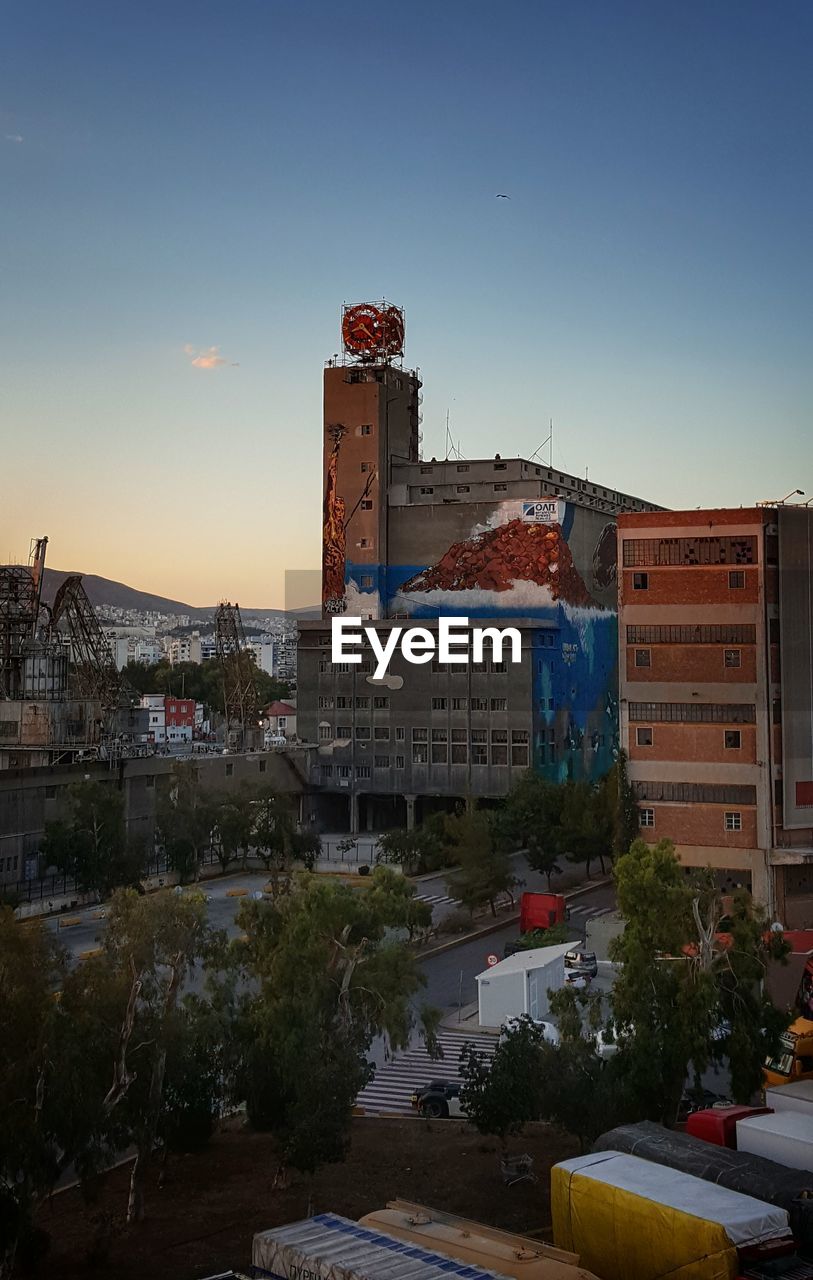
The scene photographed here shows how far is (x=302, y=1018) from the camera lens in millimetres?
23766

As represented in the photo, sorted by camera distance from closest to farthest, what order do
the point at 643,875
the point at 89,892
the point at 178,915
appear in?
the point at 178,915 → the point at 643,875 → the point at 89,892

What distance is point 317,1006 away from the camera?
24.6 m

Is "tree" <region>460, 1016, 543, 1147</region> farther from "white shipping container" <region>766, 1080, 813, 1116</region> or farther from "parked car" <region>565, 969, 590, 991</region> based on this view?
"parked car" <region>565, 969, 590, 991</region>

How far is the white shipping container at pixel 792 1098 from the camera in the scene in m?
23.2

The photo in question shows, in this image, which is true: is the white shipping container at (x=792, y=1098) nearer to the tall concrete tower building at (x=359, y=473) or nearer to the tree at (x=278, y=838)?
the tree at (x=278, y=838)

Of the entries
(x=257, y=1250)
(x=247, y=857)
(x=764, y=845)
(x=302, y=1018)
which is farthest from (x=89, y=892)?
(x=257, y=1250)

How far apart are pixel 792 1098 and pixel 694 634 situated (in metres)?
28.3

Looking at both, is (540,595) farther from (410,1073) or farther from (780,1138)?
(780,1138)

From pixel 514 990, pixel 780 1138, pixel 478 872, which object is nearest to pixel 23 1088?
pixel 780 1138

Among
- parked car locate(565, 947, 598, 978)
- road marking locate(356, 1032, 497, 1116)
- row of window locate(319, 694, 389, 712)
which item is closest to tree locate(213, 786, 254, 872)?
row of window locate(319, 694, 389, 712)

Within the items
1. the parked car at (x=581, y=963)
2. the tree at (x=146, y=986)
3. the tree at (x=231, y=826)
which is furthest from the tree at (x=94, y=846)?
the tree at (x=146, y=986)

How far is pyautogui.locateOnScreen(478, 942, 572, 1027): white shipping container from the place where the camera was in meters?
34.8

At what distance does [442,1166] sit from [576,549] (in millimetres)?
61890

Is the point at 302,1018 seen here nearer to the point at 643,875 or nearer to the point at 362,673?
the point at 643,875
